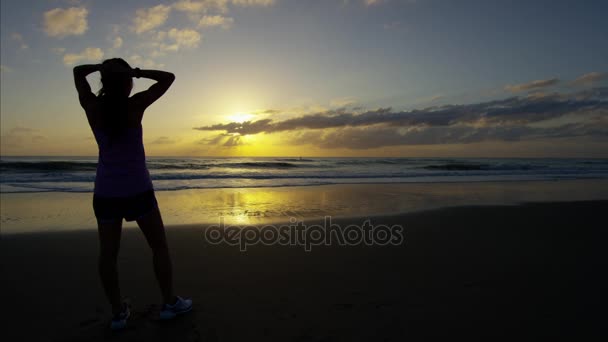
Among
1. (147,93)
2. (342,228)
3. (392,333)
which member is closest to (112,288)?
(147,93)

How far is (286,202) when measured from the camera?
9.01m

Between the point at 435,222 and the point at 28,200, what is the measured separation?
9.87 metres

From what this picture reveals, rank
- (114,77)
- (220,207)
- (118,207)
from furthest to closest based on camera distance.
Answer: (220,207) → (118,207) → (114,77)

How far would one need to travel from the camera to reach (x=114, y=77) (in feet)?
7.02

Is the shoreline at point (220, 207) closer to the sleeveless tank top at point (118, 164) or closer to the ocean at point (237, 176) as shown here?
the ocean at point (237, 176)

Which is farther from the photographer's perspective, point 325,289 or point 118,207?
point 325,289

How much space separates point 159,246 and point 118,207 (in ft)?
1.48

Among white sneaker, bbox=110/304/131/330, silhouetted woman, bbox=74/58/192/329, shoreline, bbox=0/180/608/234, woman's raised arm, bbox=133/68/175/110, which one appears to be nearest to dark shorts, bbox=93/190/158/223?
silhouetted woman, bbox=74/58/192/329

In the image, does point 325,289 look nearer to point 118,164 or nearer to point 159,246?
point 159,246

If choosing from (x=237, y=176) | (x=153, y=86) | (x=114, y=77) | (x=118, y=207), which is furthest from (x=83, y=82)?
(x=237, y=176)

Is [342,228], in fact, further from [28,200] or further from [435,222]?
[28,200]

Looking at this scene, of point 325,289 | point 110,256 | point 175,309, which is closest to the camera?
point 110,256

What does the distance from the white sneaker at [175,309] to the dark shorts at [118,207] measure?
0.79 meters

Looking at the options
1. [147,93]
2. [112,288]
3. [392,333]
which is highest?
[147,93]
